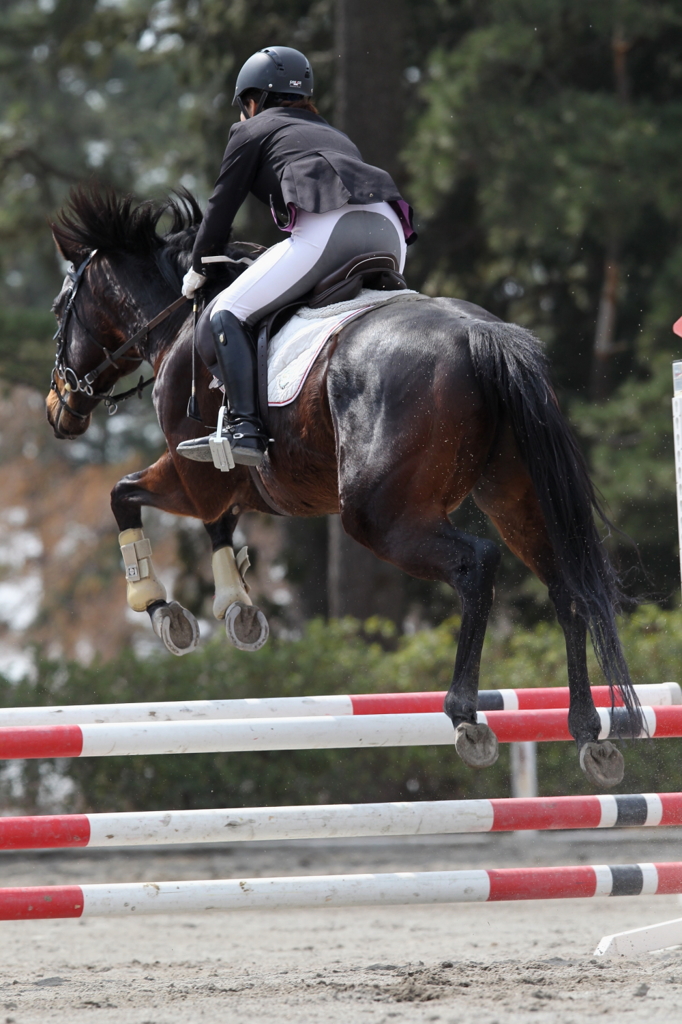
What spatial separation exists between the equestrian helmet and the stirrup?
Result: 1227mm

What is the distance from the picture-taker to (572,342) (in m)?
13.2

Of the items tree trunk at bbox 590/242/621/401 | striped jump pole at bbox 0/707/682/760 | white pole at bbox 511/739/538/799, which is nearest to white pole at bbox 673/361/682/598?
striped jump pole at bbox 0/707/682/760

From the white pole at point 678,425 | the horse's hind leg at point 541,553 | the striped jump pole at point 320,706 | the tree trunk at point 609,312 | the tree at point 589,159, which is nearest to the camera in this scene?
the horse's hind leg at point 541,553

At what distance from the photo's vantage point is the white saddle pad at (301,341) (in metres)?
3.90

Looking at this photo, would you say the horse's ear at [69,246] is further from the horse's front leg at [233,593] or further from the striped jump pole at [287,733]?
the striped jump pole at [287,733]

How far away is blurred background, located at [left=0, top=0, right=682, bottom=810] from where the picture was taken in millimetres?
8141

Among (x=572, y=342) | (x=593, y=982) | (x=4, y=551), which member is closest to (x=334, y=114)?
(x=572, y=342)

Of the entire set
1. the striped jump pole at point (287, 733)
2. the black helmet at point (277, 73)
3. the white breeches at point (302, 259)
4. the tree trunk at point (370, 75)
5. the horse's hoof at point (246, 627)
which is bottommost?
the striped jump pole at point (287, 733)

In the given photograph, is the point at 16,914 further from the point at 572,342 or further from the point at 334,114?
the point at 572,342

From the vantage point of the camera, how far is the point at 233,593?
485cm

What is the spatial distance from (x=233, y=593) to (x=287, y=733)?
995mm

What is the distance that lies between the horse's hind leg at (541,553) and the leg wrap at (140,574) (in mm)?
1495

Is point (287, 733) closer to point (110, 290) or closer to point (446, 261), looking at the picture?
point (110, 290)

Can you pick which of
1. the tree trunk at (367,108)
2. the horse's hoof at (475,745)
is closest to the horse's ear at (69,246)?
the horse's hoof at (475,745)
